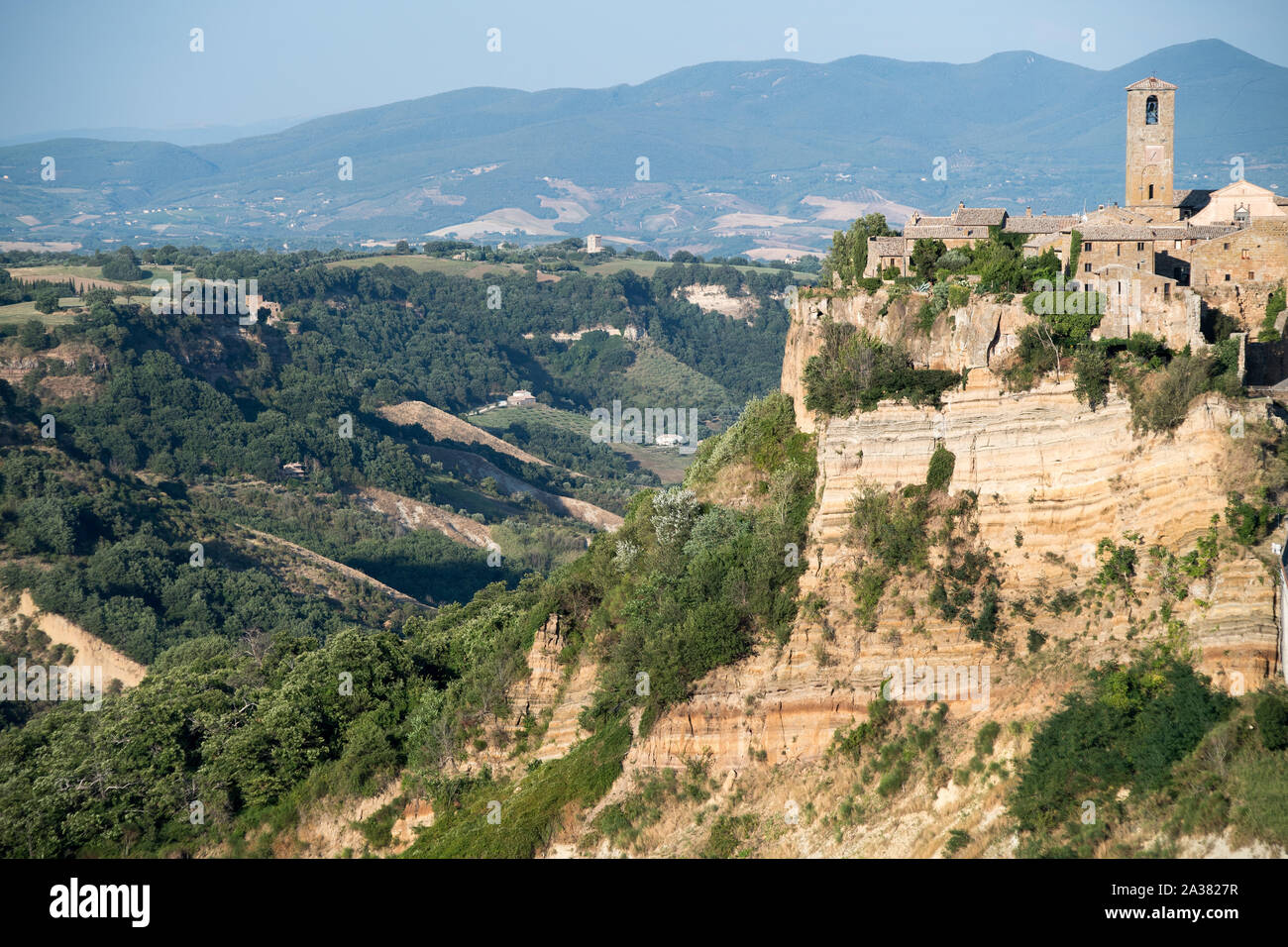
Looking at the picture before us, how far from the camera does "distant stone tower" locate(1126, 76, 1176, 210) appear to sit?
40969mm

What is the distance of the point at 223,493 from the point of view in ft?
312

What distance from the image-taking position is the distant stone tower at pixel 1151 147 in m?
41.0

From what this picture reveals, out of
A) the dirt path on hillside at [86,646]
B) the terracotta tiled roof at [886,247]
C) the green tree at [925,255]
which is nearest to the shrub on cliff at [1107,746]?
the green tree at [925,255]

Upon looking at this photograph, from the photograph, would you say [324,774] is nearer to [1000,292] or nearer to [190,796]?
[190,796]

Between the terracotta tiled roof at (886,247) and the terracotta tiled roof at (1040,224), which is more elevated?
the terracotta tiled roof at (1040,224)

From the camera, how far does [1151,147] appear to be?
4122 cm

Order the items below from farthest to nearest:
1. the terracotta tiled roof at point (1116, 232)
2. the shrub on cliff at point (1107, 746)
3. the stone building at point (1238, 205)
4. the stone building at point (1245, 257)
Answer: the stone building at point (1238, 205) → the terracotta tiled roof at point (1116, 232) → the stone building at point (1245, 257) → the shrub on cliff at point (1107, 746)

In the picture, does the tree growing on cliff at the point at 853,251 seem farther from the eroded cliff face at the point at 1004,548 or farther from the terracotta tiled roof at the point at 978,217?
the eroded cliff face at the point at 1004,548

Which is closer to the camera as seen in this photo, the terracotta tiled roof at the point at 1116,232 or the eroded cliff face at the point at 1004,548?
the eroded cliff face at the point at 1004,548

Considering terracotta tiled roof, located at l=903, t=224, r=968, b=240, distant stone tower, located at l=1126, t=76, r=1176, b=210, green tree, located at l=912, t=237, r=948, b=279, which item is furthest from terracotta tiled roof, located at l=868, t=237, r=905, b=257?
distant stone tower, located at l=1126, t=76, r=1176, b=210

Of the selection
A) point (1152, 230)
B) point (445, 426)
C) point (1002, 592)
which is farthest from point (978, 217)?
point (445, 426)

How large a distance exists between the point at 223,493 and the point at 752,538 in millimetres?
68619
